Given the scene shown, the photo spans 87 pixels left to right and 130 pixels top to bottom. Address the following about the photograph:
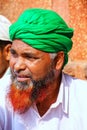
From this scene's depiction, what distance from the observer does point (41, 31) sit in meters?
3.24

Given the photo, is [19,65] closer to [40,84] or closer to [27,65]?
[27,65]

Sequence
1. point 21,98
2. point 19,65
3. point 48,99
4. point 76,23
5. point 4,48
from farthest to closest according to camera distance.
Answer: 1. point 76,23
2. point 4,48
3. point 48,99
4. point 21,98
5. point 19,65

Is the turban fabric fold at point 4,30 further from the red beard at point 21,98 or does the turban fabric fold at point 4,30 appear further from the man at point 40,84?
the red beard at point 21,98

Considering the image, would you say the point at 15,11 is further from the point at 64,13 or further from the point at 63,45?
the point at 63,45

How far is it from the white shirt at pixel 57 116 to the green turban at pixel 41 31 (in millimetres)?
332

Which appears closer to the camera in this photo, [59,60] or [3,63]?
[59,60]

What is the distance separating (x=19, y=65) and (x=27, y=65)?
0.06 m

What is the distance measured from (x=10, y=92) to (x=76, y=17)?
186cm

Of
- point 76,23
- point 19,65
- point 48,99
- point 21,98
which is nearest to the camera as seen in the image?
point 19,65

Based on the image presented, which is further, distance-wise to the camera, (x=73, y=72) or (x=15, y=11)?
(x=15, y=11)

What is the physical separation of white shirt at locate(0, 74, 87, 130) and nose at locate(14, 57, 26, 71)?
0.35 m

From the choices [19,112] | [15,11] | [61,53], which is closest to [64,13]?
[15,11]

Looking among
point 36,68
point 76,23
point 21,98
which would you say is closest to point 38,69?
point 36,68

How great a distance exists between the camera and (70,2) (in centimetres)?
494
